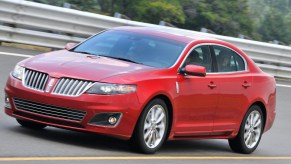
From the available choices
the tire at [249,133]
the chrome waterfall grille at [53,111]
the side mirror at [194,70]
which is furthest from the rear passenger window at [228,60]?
the chrome waterfall grille at [53,111]

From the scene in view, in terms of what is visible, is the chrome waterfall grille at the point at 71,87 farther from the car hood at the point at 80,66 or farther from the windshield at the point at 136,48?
the windshield at the point at 136,48

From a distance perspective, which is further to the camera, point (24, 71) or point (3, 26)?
point (3, 26)

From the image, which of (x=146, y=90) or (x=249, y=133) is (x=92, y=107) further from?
(x=249, y=133)

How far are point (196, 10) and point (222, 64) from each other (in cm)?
1984

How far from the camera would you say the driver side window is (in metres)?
10.9

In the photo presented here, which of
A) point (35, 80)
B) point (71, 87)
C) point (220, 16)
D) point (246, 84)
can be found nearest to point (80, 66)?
point (71, 87)

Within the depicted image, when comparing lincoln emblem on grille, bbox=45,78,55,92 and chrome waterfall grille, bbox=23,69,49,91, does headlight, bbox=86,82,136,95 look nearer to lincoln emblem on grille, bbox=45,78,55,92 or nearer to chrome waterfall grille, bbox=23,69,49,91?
lincoln emblem on grille, bbox=45,78,55,92

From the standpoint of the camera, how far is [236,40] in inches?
851

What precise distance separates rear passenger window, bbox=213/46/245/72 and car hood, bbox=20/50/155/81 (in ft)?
5.59

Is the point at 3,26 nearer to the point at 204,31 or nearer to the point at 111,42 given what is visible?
the point at 204,31

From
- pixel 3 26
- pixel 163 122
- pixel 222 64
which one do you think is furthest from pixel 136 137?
pixel 3 26

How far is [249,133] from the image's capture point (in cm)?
1207

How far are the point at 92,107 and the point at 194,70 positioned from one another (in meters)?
1.58

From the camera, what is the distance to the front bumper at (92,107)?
9.34 meters
